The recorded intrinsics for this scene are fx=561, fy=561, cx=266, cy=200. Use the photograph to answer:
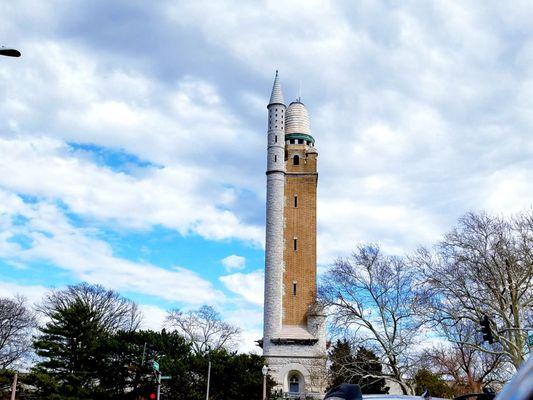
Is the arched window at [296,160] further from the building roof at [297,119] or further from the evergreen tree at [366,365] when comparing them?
→ the evergreen tree at [366,365]

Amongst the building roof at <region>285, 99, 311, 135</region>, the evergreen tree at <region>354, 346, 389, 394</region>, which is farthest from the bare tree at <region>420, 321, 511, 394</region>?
the building roof at <region>285, 99, 311, 135</region>

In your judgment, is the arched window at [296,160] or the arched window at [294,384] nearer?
the arched window at [294,384]

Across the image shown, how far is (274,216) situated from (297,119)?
13.5m

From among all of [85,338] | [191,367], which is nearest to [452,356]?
[191,367]

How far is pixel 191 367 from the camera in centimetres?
4441

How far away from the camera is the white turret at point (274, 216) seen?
5566cm

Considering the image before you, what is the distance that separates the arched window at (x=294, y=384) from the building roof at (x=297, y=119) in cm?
2686

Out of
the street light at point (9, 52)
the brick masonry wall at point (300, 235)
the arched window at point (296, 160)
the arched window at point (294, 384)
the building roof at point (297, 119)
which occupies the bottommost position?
the arched window at point (294, 384)

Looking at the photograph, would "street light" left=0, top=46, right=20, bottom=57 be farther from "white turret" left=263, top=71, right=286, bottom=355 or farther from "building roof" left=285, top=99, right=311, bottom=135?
"building roof" left=285, top=99, right=311, bottom=135

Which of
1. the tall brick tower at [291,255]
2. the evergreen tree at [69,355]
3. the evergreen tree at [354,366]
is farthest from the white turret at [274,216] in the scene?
the evergreen tree at [69,355]

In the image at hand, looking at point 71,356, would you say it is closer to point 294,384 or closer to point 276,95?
point 294,384

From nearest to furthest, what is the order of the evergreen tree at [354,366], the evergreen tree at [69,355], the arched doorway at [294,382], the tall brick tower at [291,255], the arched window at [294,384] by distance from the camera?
the evergreen tree at [354,366] → the evergreen tree at [69,355] → the tall brick tower at [291,255] → the arched window at [294,384] → the arched doorway at [294,382]

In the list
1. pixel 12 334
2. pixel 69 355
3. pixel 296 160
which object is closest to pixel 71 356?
pixel 69 355

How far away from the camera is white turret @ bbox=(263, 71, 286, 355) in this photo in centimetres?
5566
